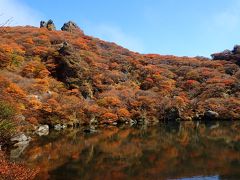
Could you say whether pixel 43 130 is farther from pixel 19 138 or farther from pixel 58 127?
pixel 19 138

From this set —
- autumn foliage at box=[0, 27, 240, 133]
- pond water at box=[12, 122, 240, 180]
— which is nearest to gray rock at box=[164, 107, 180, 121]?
autumn foliage at box=[0, 27, 240, 133]

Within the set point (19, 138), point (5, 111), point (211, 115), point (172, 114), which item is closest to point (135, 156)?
point (5, 111)

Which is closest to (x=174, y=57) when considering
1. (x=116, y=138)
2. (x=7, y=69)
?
(x=7, y=69)

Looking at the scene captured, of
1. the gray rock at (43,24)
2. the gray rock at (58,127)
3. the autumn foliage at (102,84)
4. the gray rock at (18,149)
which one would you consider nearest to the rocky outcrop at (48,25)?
the gray rock at (43,24)

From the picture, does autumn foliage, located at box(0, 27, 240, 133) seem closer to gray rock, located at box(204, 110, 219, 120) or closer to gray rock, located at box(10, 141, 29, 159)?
gray rock, located at box(204, 110, 219, 120)

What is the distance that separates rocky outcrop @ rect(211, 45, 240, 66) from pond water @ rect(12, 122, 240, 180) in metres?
52.3

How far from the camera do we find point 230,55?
94812mm

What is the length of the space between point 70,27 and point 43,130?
6836 centimetres

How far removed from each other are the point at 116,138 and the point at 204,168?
56.8ft

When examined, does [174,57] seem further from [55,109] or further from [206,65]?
[55,109]

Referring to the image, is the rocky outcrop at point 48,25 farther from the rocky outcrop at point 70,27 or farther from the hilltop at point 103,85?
the hilltop at point 103,85

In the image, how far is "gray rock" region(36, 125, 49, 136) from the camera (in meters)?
44.6

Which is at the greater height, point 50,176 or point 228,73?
point 228,73

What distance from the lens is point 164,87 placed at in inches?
2965
